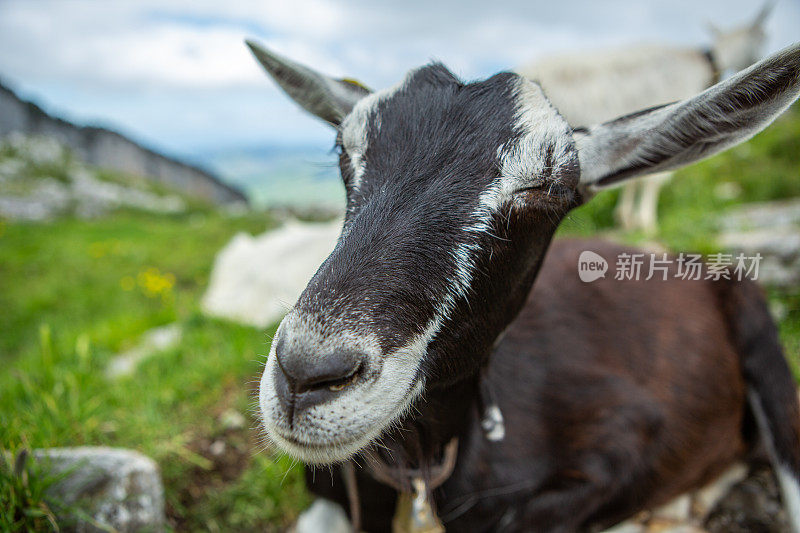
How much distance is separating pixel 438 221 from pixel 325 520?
198 cm

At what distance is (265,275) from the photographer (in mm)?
6191

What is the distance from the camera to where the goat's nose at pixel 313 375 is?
1337mm

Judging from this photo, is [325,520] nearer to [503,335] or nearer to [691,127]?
[503,335]

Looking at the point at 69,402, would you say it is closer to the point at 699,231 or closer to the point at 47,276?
the point at 699,231

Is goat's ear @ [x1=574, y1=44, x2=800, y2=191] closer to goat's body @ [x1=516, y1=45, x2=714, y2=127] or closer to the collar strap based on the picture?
the collar strap

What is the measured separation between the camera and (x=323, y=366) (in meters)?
1.33

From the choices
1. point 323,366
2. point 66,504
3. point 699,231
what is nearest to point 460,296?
point 323,366

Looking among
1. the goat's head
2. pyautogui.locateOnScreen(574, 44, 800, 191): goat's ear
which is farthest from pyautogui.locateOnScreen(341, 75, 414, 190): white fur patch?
pyautogui.locateOnScreen(574, 44, 800, 191): goat's ear

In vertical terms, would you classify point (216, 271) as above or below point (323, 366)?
below

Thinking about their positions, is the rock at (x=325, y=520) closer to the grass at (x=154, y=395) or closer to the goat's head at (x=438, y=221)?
the grass at (x=154, y=395)

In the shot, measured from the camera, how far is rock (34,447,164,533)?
2318mm

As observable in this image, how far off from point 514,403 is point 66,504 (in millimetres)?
2148

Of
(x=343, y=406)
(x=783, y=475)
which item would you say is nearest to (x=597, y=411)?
(x=783, y=475)

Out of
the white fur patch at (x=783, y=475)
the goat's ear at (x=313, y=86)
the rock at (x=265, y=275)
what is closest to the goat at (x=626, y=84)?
the rock at (x=265, y=275)
